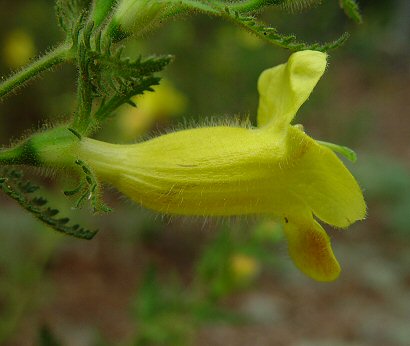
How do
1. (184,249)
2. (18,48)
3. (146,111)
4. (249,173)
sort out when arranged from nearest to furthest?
1. (249,173)
2. (146,111)
3. (18,48)
4. (184,249)

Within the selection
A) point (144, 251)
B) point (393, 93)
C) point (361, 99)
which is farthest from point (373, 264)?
point (393, 93)

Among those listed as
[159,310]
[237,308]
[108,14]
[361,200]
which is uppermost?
[108,14]

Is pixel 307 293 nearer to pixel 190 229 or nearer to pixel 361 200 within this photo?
pixel 190 229

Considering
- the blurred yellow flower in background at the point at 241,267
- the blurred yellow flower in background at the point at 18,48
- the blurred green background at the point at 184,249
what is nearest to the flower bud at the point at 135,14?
the blurred yellow flower in background at the point at 241,267

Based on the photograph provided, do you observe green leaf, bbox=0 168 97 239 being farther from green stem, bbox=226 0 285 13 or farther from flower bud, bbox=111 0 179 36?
green stem, bbox=226 0 285 13

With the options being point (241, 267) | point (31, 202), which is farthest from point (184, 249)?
point (31, 202)

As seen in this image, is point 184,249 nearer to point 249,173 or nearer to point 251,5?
point 249,173

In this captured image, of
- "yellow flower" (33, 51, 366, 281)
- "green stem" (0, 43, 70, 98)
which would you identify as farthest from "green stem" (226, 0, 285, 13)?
"green stem" (0, 43, 70, 98)
